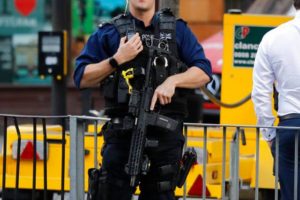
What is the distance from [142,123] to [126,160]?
0.25 meters

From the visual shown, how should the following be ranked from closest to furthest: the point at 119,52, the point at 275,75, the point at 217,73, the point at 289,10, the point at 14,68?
the point at 119,52, the point at 275,75, the point at 289,10, the point at 217,73, the point at 14,68

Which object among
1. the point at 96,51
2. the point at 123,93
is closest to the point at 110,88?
the point at 123,93

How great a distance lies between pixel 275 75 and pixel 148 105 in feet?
3.47

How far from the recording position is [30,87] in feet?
62.5

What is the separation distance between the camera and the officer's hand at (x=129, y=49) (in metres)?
5.28

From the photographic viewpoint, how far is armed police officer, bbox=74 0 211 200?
533 cm

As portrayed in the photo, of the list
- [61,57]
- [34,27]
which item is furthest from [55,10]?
[34,27]

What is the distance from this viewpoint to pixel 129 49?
528 cm

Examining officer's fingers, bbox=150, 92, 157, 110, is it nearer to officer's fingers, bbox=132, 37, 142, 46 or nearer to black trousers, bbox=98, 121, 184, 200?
black trousers, bbox=98, 121, 184, 200

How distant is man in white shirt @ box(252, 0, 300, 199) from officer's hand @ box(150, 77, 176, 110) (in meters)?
0.88

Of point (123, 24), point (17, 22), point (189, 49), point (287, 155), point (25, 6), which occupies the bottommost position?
point (287, 155)

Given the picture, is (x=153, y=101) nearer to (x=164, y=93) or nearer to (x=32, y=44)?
(x=164, y=93)

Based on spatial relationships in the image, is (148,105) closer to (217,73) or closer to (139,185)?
(139,185)

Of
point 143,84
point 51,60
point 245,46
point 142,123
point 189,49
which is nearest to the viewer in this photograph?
point 142,123
